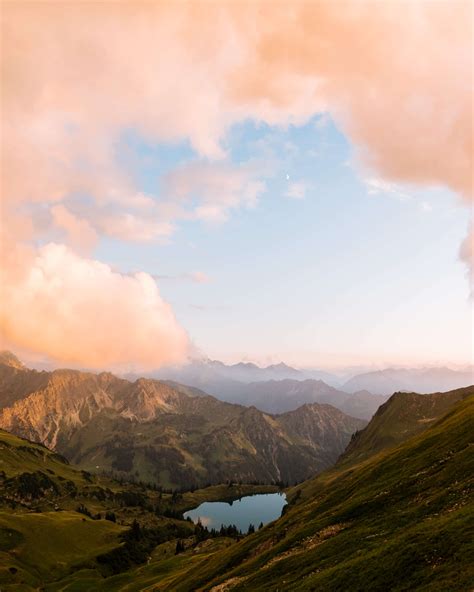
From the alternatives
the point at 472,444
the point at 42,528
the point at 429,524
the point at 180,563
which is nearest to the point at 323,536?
the point at 429,524

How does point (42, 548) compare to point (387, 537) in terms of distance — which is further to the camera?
point (42, 548)

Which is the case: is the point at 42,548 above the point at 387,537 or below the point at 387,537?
below

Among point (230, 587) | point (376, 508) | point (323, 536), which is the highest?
point (376, 508)

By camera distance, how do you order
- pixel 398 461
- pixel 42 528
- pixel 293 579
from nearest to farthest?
pixel 293 579 < pixel 398 461 < pixel 42 528

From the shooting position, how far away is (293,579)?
160 feet

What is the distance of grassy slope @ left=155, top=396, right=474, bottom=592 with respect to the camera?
36219mm

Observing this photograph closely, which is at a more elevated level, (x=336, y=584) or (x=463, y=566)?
(x=463, y=566)

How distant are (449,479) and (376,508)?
37.6ft

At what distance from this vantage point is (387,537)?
46.2m

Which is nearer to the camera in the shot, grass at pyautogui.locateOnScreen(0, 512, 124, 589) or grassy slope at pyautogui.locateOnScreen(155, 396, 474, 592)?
grassy slope at pyautogui.locateOnScreen(155, 396, 474, 592)

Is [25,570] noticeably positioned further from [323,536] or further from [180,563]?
[323,536]

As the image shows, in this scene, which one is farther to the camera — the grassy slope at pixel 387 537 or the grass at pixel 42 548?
the grass at pixel 42 548

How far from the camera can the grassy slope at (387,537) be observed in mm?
36219

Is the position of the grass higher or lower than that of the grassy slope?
lower
